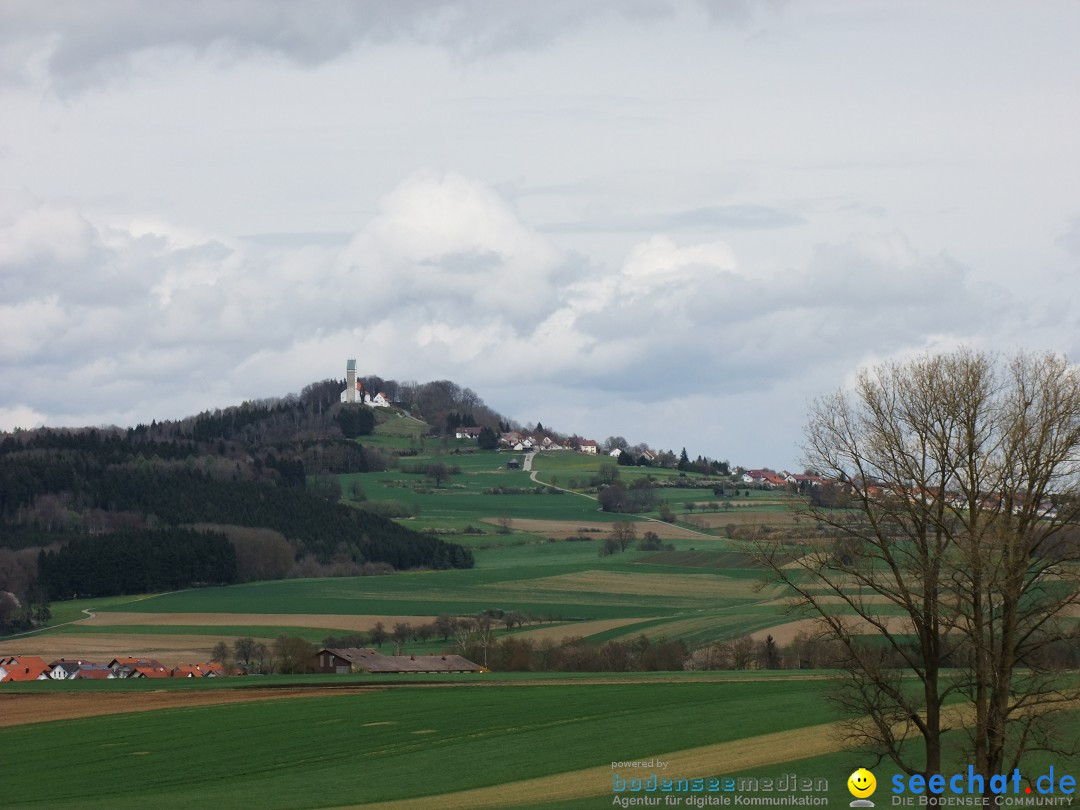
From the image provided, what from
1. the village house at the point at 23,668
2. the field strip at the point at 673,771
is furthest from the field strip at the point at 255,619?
the field strip at the point at 673,771

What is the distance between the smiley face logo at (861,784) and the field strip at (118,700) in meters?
33.8

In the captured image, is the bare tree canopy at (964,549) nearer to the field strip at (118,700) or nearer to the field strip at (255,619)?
the field strip at (118,700)

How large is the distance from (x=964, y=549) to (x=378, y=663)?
60.6 metres

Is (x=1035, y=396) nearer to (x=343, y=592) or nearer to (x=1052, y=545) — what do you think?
(x=1052, y=545)

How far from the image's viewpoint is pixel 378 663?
8388 centimetres

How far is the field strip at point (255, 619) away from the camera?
352 feet

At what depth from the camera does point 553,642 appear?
89.4 m

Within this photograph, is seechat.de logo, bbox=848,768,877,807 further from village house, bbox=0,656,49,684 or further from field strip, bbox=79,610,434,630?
village house, bbox=0,656,49,684

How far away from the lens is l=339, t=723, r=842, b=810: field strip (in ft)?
114

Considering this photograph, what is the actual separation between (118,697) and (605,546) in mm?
81183

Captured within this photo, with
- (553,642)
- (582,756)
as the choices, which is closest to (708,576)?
(553,642)

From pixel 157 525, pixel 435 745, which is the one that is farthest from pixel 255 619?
pixel 435 745

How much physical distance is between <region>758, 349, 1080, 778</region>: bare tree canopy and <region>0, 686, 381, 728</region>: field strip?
37.3 metres

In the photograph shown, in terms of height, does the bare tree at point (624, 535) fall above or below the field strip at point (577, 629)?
above
